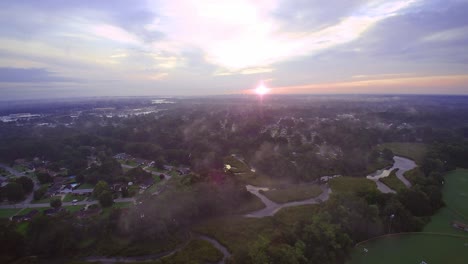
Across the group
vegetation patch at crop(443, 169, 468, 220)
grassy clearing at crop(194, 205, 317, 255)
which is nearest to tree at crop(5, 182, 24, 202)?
grassy clearing at crop(194, 205, 317, 255)

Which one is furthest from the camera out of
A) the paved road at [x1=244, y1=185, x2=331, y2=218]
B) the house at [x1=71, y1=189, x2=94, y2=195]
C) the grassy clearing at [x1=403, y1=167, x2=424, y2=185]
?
the grassy clearing at [x1=403, y1=167, x2=424, y2=185]

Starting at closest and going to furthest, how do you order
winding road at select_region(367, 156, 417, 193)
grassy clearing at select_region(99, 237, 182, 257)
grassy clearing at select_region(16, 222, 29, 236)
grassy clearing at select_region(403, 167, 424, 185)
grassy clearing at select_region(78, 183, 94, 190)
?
grassy clearing at select_region(99, 237, 182, 257) < grassy clearing at select_region(16, 222, 29, 236) < winding road at select_region(367, 156, 417, 193) < grassy clearing at select_region(78, 183, 94, 190) < grassy clearing at select_region(403, 167, 424, 185)

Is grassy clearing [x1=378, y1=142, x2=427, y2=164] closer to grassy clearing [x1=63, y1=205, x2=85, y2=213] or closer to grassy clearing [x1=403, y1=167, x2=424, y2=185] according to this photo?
grassy clearing [x1=403, y1=167, x2=424, y2=185]

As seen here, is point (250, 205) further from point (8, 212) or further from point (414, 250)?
point (8, 212)

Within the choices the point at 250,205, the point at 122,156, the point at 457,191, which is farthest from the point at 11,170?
the point at 457,191

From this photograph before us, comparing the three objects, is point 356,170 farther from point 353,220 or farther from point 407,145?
point 407,145
